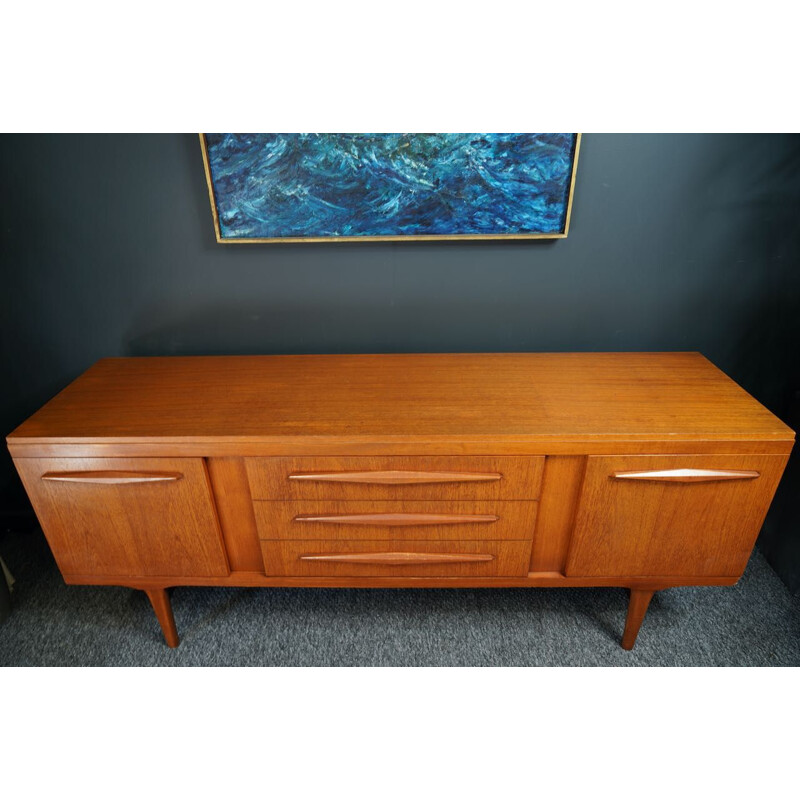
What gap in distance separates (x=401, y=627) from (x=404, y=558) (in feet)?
1.19

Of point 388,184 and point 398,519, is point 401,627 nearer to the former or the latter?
point 398,519

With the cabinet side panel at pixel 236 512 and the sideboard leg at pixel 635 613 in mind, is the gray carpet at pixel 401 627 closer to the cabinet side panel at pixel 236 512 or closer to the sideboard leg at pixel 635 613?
the sideboard leg at pixel 635 613

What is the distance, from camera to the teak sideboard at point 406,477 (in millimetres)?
1021

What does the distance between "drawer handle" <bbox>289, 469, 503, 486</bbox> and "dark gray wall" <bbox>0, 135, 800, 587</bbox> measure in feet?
1.70

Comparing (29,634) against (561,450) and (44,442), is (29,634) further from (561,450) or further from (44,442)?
(561,450)

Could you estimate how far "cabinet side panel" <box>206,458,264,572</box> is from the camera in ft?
3.49

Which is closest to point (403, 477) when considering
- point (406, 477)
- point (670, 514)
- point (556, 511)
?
point (406, 477)

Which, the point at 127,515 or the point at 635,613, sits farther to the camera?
the point at 635,613

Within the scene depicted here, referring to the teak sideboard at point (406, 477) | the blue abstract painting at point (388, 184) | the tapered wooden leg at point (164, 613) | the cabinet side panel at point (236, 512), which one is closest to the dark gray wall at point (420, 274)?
the blue abstract painting at point (388, 184)

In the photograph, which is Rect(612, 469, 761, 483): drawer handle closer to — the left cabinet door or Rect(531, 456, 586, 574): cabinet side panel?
Rect(531, 456, 586, 574): cabinet side panel

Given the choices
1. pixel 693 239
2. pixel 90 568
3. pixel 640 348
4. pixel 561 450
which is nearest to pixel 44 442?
pixel 90 568

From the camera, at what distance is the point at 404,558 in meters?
1.16

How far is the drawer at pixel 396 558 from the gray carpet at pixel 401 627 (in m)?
0.29

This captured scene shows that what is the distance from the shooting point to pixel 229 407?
3.68 feet
